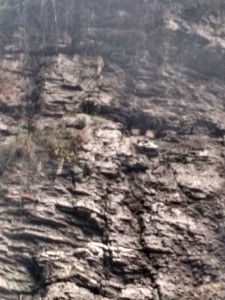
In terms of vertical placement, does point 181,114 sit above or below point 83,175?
above

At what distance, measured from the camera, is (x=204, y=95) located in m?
14.1

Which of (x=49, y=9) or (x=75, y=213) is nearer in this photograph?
(x=75, y=213)

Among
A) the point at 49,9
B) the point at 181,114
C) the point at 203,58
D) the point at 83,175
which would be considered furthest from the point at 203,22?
the point at 83,175

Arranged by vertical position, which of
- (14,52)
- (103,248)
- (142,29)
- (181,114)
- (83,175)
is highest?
(142,29)

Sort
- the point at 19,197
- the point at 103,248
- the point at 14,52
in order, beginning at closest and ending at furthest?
the point at 103,248 < the point at 19,197 < the point at 14,52

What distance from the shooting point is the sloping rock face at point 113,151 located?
931 cm

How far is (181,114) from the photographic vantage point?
1324 cm

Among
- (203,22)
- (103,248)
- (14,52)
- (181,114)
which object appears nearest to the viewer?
(103,248)

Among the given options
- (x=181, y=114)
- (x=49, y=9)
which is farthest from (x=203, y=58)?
(x=49, y=9)

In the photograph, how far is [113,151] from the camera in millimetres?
11477

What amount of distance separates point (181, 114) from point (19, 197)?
5717 mm

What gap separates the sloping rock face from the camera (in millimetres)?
9312

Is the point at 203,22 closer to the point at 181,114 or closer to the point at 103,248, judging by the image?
the point at 181,114

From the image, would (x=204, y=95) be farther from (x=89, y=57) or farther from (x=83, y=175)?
(x=83, y=175)
